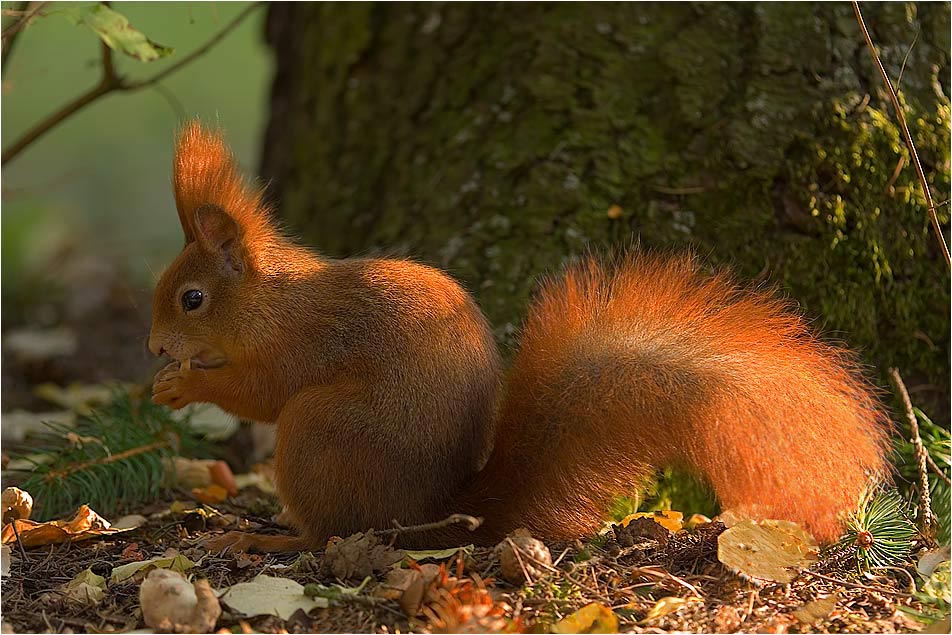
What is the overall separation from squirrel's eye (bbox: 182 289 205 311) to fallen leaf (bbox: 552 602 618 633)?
101 cm

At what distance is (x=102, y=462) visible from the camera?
2412 millimetres

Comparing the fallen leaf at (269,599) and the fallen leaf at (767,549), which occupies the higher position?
the fallen leaf at (767,549)

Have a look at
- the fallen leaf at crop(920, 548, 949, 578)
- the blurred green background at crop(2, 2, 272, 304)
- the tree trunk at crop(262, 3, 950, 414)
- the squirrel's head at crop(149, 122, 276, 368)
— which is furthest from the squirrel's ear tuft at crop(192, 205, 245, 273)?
the blurred green background at crop(2, 2, 272, 304)

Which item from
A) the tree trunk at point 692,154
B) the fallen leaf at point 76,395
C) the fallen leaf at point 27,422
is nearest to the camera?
the tree trunk at point 692,154

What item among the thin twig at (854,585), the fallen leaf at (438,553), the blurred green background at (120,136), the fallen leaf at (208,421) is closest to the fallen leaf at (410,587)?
the fallen leaf at (438,553)

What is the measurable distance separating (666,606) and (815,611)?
0.81 ft

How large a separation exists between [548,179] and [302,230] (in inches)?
42.5

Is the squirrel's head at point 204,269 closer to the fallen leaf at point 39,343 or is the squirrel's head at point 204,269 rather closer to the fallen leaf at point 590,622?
the fallen leaf at point 590,622

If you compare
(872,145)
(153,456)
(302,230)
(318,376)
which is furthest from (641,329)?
(302,230)

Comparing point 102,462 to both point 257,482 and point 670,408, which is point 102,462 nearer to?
point 257,482

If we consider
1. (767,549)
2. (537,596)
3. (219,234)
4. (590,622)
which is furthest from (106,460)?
(767,549)

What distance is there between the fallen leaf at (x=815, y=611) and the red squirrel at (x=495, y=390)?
13 centimetres

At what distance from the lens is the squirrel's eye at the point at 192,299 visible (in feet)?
6.75

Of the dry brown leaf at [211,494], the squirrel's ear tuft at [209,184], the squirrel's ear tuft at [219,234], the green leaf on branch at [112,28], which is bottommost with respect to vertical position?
the dry brown leaf at [211,494]
